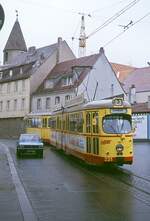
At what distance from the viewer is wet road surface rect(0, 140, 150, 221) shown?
1050 cm

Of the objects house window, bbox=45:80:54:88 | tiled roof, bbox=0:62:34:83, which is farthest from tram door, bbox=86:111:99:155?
tiled roof, bbox=0:62:34:83

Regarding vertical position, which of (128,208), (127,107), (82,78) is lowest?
(128,208)

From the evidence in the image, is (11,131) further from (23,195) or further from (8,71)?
(23,195)

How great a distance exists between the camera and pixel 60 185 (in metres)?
15.9

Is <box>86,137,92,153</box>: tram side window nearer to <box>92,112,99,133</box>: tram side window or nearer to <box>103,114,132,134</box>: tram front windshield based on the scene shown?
<box>92,112,99,133</box>: tram side window

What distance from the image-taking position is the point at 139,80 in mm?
76625

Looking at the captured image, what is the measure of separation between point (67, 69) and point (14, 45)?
26.1 meters

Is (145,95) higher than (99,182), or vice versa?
(145,95)

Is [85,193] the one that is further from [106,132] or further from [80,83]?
[80,83]

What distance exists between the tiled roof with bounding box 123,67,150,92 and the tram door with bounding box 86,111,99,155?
5111cm

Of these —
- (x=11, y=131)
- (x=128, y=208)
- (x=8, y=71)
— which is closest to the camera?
(x=128, y=208)

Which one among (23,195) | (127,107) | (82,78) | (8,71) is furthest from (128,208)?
(8,71)

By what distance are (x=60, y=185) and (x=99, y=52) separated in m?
55.8

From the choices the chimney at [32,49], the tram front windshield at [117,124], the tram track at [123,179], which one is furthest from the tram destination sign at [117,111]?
the chimney at [32,49]
